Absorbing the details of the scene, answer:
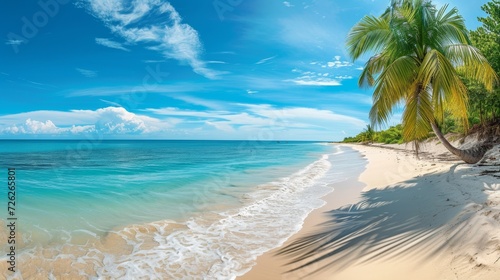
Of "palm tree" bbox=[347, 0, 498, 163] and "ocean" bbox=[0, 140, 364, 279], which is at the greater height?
"palm tree" bbox=[347, 0, 498, 163]

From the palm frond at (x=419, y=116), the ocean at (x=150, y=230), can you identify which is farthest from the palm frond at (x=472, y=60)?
the ocean at (x=150, y=230)

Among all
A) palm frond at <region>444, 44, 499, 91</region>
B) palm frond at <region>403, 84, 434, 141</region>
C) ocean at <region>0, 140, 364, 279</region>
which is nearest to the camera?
ocean at <region>0, 140, 364, 279</region>

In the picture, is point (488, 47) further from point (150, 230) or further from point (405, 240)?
point (150, 230)

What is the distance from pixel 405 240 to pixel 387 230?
29.5 inches

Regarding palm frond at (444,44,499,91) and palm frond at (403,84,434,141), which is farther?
palm frond at (403,84,434,141)

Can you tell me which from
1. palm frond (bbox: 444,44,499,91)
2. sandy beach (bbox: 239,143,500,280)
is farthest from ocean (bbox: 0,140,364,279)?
palm frond (bbox: 444,44,499,91)

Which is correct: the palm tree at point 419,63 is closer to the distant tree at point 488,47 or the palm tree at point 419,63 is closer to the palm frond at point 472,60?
the palm frond at point 472,60

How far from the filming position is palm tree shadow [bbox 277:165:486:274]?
14.1 feet

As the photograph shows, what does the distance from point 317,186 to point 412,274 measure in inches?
393

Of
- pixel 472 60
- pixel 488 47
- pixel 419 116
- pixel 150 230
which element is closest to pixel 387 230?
pixel 150 230

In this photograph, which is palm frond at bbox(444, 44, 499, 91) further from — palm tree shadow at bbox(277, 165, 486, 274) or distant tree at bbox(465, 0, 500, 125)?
palm tree shadow at bbox(277, 165, 486, 274)

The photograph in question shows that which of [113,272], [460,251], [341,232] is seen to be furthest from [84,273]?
[460,251]

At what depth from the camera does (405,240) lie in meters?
4.55

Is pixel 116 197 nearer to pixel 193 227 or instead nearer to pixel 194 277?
pixel 193 227
